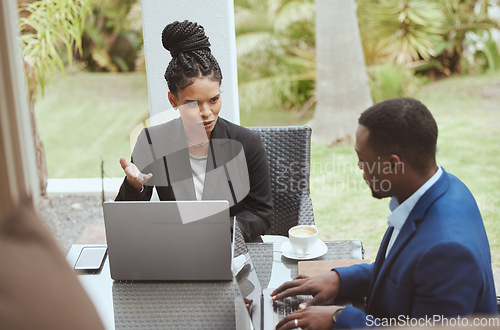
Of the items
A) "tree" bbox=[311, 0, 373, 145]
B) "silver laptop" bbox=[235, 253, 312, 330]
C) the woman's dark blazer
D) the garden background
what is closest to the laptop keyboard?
"silver laptop" bbox=[235, 253, 312, 330]

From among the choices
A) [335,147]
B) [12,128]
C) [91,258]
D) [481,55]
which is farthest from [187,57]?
[481,55]

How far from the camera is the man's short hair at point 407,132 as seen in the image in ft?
4.39

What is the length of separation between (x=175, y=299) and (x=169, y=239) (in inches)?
7.0

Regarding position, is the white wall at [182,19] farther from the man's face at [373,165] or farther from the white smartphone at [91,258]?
the man's face at [373,165]

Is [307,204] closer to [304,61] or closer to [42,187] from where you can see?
[42,187]

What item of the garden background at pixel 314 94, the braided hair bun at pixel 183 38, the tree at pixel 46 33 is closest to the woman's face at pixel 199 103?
the braided hair bun at pixel 183 38

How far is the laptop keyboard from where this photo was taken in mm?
1479

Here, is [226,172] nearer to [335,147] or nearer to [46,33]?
[46,33]

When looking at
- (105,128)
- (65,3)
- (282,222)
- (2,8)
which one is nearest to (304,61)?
(105,128)

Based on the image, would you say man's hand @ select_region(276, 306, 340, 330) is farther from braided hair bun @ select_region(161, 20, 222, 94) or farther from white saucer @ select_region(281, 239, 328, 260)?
braided hair bun @ select_region(161, 20, 222, 94)

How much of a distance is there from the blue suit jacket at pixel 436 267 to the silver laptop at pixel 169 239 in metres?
0.40

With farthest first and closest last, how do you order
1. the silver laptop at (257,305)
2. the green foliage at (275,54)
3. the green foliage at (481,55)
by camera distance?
the green foliage at (481,55), the green foliage at (275,54), the silver laptop at (257,305)

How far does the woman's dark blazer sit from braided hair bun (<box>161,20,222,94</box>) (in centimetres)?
24

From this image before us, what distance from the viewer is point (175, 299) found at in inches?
61.1
